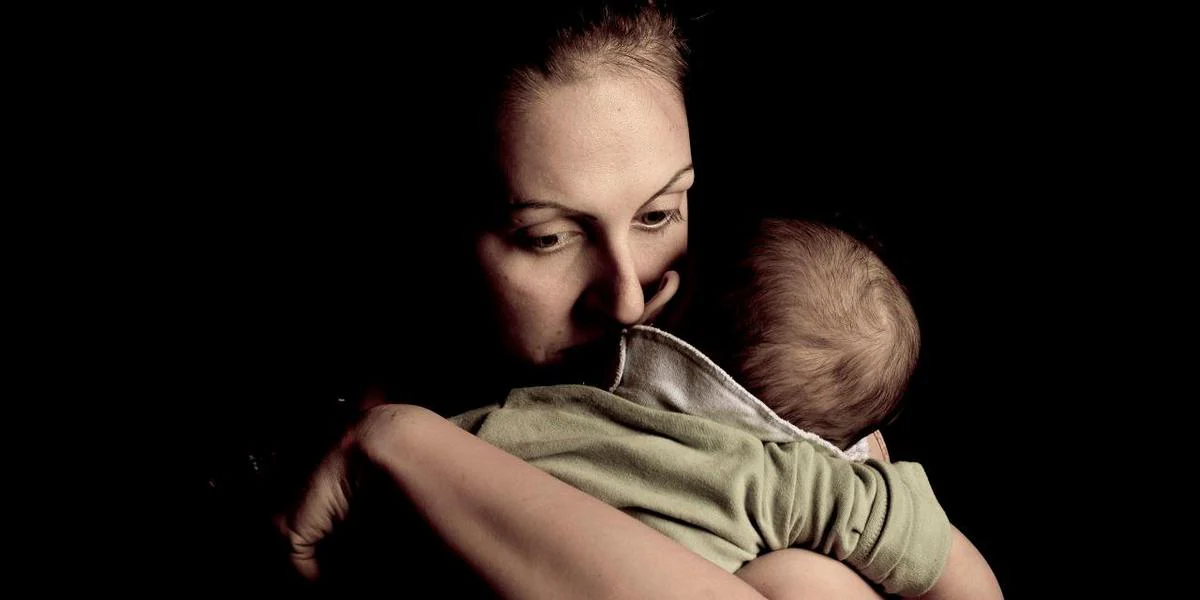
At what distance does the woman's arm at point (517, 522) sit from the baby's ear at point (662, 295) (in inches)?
12.3

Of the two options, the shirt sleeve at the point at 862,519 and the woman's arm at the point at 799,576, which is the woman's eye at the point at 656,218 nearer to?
the shirt sleeve at the point at 862,519

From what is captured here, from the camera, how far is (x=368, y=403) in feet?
4.53

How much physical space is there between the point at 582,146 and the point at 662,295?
252mm

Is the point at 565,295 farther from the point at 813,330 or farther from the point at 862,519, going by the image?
the point at 862,519

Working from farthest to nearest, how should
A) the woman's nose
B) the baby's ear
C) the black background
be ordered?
1. the black background
2. the baby's ear
3. the woman's nose

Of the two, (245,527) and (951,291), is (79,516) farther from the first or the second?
(951,291)

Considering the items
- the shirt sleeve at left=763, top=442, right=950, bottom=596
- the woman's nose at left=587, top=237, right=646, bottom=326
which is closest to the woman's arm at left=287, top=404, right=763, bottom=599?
the shirt sleeve at left=763, top=442, right=950, bottom=596

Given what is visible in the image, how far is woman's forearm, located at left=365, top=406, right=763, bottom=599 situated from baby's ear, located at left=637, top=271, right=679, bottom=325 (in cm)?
31

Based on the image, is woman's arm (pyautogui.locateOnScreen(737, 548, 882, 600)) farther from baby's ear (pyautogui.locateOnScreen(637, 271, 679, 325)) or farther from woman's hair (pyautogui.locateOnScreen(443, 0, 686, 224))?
woman's hair (pyautogui.locateOnScreen(443, 0, 686, 224))

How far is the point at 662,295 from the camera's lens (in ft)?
3.70

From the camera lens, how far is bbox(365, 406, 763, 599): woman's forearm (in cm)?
80

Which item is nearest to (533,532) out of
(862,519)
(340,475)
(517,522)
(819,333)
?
(517,522)

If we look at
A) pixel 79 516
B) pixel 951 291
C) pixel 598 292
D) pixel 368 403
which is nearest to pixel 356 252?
pixel 368 403

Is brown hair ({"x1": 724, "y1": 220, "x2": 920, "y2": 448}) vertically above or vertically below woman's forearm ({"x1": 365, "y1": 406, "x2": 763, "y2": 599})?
above
